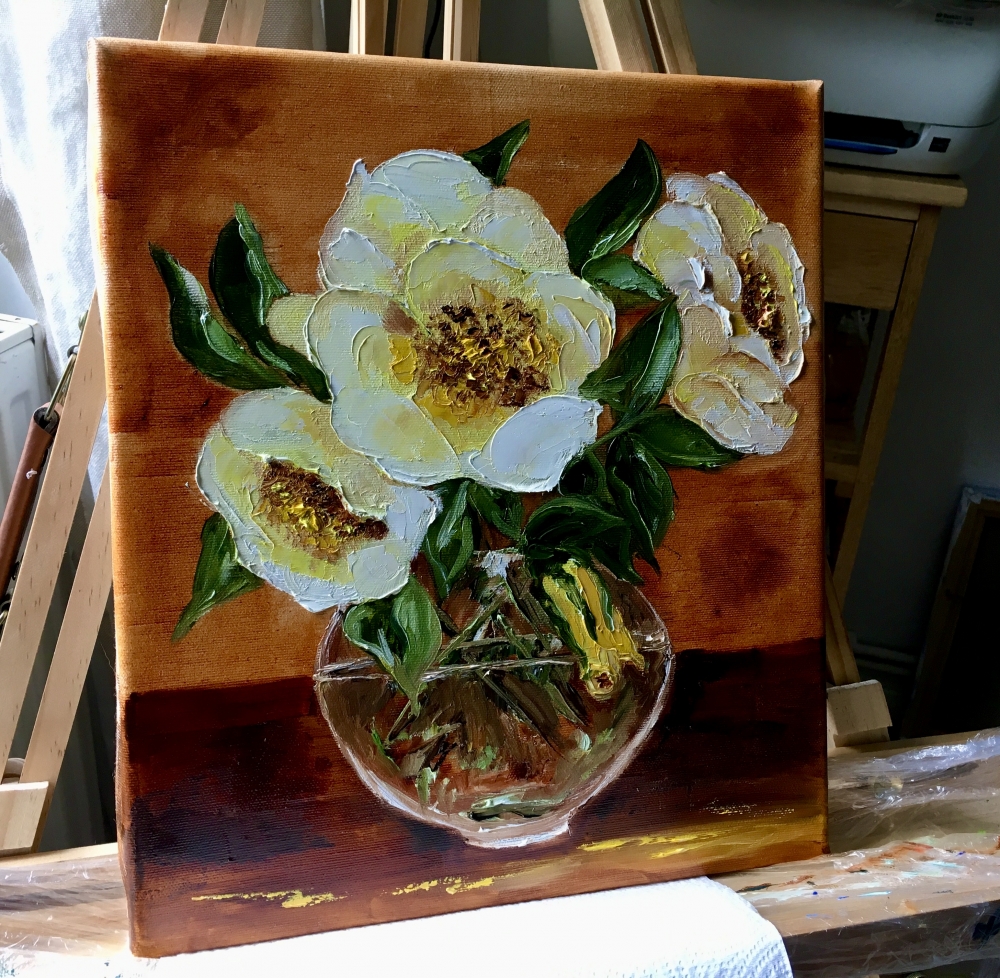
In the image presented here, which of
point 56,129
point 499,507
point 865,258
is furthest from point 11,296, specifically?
point 865,258

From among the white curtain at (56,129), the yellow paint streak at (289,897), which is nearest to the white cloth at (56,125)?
the white curtain at (56,129)

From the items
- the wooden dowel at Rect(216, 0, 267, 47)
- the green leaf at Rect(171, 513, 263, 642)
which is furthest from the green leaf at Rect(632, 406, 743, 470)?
the wooden dowel at Rect(216, 0, 267, 47)

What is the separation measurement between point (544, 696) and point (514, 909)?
18cm

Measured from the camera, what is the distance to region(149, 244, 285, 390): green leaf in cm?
57

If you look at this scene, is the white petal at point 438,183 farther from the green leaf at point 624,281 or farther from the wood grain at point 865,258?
the wood grain at point 865,258

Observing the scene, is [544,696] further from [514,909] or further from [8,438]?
[8,438]

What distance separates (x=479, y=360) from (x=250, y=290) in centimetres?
17

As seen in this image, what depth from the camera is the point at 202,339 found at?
1.90 feet

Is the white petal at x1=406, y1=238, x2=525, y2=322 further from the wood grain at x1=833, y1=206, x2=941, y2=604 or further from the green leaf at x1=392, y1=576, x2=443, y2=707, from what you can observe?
the wood grain at x1=833, y1=206, x2=941, y2=604

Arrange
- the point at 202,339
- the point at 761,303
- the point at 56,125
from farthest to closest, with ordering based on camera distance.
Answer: the point at 56,125 < the point at 761,303 < the point at 202,339

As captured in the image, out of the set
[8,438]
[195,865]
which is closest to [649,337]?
[195,865]

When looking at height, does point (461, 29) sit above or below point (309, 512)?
above

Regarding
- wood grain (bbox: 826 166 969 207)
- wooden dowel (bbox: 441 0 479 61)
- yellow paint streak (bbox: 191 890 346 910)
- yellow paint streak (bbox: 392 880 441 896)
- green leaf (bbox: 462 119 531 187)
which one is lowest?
yellow paint streak (bbox: 191 890 346 910)

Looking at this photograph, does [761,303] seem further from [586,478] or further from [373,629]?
[373,629]
